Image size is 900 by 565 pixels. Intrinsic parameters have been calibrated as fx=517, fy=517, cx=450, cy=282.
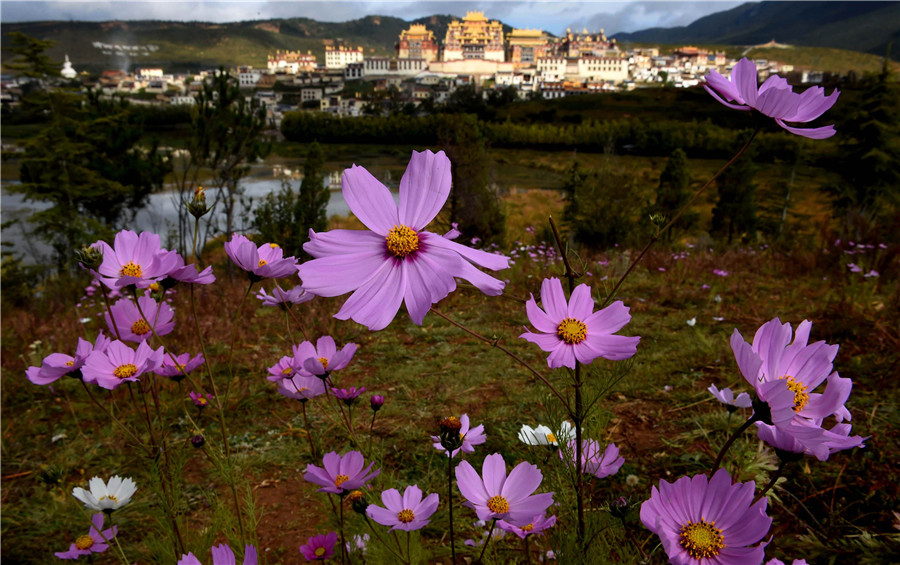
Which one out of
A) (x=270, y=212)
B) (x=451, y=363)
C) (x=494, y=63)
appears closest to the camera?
(x=451, y=363)

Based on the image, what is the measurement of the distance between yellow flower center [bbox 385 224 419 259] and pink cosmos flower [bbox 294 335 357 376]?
24 centimetres

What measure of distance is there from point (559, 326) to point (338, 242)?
27cm

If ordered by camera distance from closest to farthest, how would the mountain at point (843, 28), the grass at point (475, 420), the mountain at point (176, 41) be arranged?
the grass at point (475, 420), the mountain at point (176, 41), the mountain at point (843, 28)

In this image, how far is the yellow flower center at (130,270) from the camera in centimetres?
71

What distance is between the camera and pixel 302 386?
2.91ft

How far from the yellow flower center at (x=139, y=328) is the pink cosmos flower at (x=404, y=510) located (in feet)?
1.49

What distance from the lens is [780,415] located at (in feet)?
1.48

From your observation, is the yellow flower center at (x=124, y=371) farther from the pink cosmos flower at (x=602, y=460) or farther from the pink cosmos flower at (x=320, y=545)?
the pink cosmos flower at (x=602, y=460)

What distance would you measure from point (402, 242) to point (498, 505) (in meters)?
0.42

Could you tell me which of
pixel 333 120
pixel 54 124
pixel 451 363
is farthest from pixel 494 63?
pixel 451 363

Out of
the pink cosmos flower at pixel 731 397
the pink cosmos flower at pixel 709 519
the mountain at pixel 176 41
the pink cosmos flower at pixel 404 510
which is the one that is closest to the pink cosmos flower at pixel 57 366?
the pink cosmos flower at pixel 404 510

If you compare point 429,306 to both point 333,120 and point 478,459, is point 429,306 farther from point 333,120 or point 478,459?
point 333,120

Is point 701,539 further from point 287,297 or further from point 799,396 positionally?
point 287,297

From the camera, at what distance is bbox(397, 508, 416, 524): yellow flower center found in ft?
2.33
